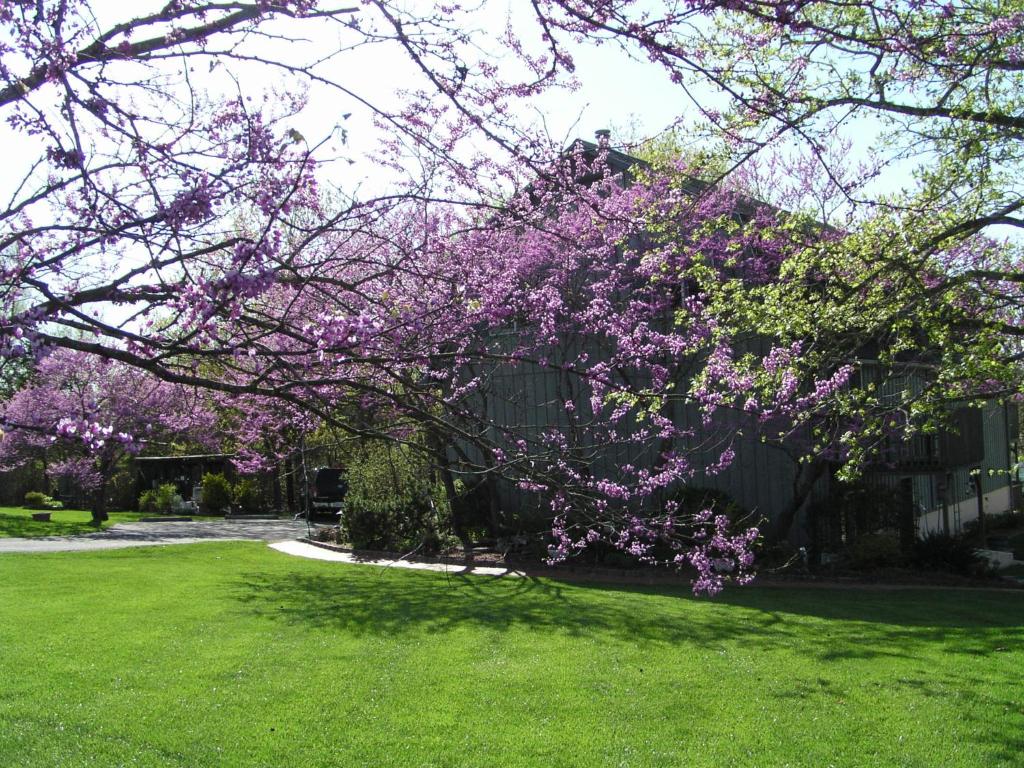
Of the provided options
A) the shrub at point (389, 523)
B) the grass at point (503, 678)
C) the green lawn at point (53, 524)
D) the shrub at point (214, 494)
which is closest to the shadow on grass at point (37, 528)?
the green lawn at point (53, 524)

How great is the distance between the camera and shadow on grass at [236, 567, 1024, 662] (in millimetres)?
9570

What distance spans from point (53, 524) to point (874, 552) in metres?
21.9

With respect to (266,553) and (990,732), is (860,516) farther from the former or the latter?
(266,553)

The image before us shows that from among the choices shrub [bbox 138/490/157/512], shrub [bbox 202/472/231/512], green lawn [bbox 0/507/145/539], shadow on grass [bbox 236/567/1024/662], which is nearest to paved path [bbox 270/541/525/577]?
shadow on grass [bbox 236/567/1024/662]

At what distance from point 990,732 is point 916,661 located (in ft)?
7.27

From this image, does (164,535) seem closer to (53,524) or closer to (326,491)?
(53,524)

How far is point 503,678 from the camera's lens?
769 cm

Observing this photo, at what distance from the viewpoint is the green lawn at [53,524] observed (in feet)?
72.4

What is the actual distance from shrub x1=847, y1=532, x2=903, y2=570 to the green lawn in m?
18.8

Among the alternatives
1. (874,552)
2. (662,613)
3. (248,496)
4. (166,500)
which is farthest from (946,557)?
(166,500)

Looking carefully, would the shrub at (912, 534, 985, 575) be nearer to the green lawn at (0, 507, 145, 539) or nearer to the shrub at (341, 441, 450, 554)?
the shrub at (341, 441, 450, 554)

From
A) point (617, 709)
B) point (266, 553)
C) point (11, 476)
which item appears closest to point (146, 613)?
point (617, 709)

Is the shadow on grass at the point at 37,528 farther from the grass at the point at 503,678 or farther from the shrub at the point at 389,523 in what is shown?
the grass at the point at 503,678

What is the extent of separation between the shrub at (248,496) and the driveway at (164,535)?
4.16m
